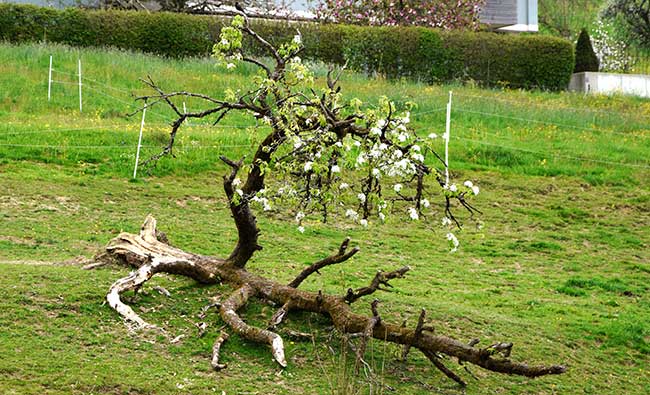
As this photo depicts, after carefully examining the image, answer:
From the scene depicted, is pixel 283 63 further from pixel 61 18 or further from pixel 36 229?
pixel 61 18

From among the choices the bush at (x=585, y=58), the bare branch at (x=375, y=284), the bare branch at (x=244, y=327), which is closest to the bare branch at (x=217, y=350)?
the bare branch at (x=244, y=327)

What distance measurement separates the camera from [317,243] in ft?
53.0

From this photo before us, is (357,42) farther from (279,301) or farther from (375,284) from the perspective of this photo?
(375,284)

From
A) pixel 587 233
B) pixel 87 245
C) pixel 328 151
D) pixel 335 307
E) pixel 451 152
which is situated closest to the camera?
pixel 328 151

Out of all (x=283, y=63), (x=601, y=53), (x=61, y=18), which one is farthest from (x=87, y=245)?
(x=601, y=53)

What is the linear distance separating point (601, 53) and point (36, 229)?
107 ft

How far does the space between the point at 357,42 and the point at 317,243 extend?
14.6 meters

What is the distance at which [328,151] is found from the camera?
945 cm

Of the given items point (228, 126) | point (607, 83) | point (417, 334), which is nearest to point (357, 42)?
point (607, 83)

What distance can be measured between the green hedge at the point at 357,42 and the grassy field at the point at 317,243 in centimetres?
151

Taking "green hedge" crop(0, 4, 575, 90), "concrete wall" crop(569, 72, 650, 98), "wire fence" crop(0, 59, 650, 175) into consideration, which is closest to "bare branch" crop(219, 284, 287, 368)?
"wire fence" crop(0, 59, 650, 175)

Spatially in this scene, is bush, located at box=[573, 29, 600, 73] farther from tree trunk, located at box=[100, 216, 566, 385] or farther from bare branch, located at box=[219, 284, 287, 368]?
bare branch, located at box=[219, 284, 287, 368]

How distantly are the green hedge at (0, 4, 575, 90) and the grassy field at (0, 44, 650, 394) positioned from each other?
1.51 metres

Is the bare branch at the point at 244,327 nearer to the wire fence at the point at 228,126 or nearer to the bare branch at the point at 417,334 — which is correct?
the bare branch at the point at 417,334
